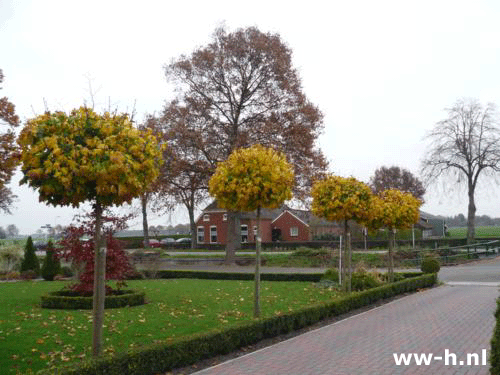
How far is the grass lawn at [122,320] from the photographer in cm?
858

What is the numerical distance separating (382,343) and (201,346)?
351 cm

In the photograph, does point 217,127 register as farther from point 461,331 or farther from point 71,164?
point 71,164

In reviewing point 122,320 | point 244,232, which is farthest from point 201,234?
point 122,320

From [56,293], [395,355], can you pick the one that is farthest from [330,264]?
[395,355]

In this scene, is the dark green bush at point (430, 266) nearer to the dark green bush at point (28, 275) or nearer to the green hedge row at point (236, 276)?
the green hedge row at point (236, 276)

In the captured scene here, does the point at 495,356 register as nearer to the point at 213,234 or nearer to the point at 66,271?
the point at 66,271

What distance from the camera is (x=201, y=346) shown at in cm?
900

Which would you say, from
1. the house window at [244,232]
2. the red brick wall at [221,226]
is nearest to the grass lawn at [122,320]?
the house window at [244,232]

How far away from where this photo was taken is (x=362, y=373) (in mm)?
7996

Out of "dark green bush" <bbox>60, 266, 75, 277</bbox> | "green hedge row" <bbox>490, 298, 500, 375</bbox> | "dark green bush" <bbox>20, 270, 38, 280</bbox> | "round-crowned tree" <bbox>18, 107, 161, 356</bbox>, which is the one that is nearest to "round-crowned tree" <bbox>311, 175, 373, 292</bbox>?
"round-crowned tree" <bbox>18, 107, 161, 356</bbox>

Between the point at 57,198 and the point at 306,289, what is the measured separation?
1300cm

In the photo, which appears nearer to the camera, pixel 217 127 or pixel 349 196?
pixel 349 196

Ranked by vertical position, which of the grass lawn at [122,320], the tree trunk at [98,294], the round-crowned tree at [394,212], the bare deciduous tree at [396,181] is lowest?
the grass lawn at [122,320]

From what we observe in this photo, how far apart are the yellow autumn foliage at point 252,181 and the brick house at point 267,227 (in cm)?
4829
